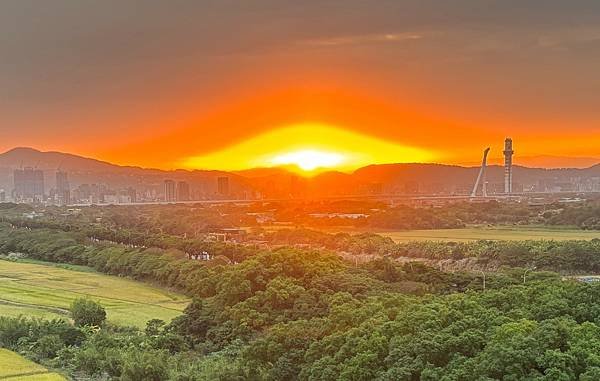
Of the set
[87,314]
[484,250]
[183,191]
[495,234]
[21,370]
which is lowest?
[21,370]

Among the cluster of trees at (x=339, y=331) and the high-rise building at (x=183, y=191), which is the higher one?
the high-rise building at (x=183, y=191)

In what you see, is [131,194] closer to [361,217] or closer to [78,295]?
[361,217]

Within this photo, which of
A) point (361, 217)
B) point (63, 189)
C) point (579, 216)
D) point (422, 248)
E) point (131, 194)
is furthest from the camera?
point (63, 189)

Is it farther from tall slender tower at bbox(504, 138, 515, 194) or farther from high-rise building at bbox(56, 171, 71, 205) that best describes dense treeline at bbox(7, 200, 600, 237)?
high-rise building at bbox(56, 171, 71, 205)

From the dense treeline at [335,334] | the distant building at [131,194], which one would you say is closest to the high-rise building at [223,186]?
the distant building at [131,194]

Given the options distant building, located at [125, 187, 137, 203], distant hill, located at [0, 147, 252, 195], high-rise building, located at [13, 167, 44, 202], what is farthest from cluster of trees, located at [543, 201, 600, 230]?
high-rise building, located at [13, 167, 44, 202]

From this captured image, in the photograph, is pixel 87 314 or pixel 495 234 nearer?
pixel 87 314

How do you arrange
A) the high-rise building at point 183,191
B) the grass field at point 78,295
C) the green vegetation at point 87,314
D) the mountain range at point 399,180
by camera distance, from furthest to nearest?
the high-rise building at point 183,191, the mountain range at point 399,180, the grass field at point 78,295, the green vegetation at point 87,314

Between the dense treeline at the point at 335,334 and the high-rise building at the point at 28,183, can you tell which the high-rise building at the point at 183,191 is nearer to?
the high-rise building at the point at 28,183

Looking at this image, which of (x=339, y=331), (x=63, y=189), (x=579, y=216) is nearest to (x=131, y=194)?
(x=63, y=189)
